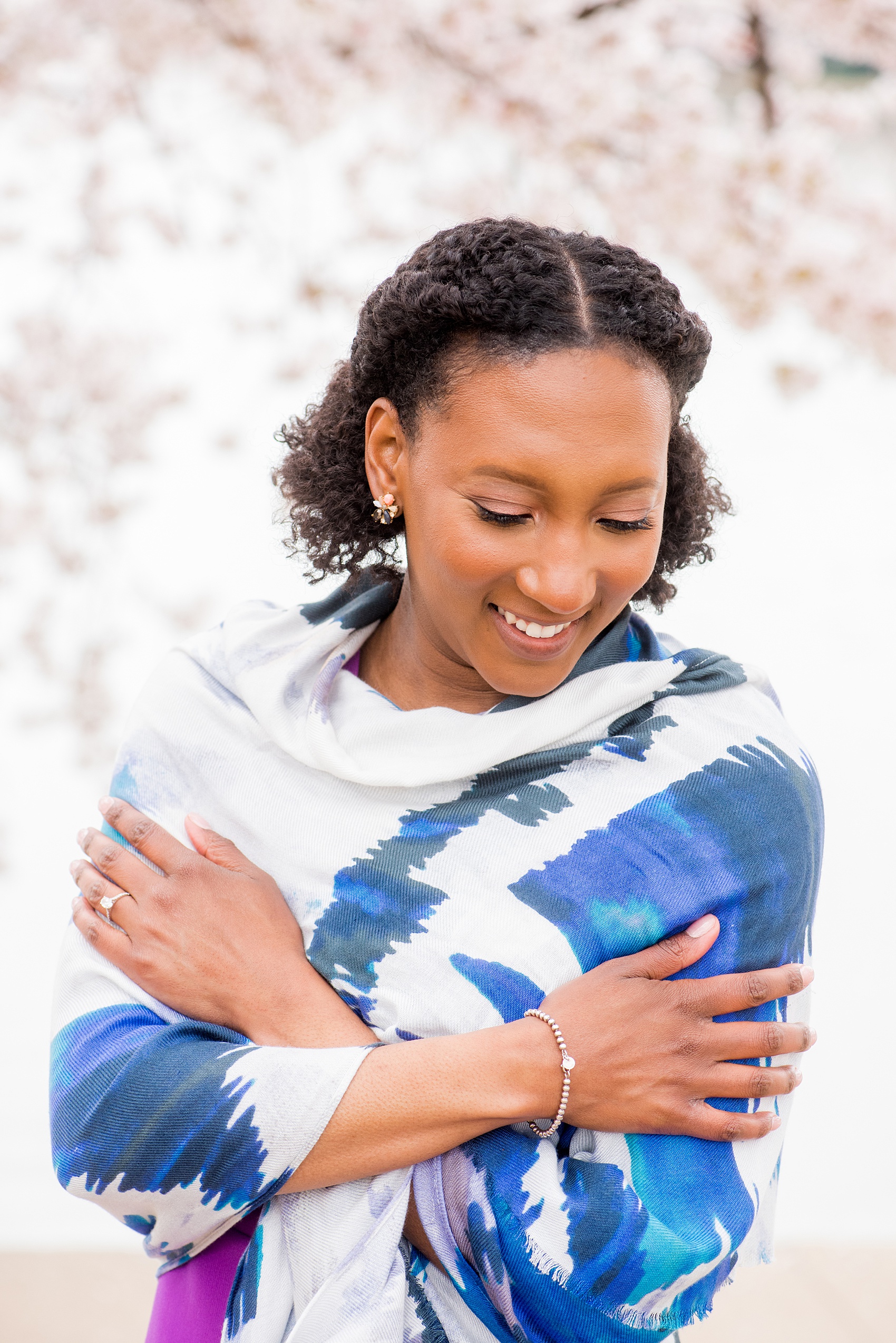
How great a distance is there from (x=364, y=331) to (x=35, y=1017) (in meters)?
2.94

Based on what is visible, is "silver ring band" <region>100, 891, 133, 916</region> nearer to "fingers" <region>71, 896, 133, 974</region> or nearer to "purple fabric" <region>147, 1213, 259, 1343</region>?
"fingers" <region>71, 896, 133, 974</region>

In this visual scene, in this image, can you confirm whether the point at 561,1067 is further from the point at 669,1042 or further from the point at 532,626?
the point at 532,626

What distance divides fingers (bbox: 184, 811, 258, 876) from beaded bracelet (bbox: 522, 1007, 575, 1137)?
1.21 ft

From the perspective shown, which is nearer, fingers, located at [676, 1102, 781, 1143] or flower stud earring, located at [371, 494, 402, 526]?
fingers, located at [676, 1102, 781, 1143]

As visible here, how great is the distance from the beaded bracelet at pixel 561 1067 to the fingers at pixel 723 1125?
4.6 inches

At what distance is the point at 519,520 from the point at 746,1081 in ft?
1.92

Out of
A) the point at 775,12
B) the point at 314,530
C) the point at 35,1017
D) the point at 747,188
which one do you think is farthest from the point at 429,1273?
the point at 775,12

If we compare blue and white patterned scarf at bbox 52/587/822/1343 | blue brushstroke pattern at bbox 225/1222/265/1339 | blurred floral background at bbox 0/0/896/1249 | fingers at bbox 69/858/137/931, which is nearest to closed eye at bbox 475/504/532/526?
blue and white patterned scarf at bbox 52/587/822/1343

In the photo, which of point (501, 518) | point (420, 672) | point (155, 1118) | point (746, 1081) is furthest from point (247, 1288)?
point (501, 518)

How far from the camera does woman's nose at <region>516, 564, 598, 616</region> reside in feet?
3.73

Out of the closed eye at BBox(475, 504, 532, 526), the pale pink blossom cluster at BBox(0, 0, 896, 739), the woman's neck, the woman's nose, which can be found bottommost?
the woman's neck

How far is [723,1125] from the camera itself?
116 cm

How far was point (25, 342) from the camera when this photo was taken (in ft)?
11.7

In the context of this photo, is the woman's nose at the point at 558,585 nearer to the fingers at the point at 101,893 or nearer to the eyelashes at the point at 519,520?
the eyelashes at the point at 519,520
